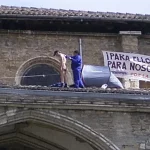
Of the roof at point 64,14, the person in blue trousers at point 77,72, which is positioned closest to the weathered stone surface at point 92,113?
the person in blue trousers at point 77,72

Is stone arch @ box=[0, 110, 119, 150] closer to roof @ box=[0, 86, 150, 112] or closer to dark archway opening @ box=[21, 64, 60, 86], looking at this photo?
roof @ box=[0, 86, 150, 112]

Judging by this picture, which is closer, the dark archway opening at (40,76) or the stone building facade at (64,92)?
the stone building facade at (64,92)

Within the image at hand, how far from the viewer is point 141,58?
18578mm

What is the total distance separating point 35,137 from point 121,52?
14.1 feet

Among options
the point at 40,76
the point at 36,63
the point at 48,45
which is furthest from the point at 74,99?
the point at 48,45

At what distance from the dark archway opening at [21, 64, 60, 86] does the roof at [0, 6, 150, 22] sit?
161 cm

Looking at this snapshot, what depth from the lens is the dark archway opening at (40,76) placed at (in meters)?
18.5

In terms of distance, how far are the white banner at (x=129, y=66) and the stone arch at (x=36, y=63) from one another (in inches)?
56.8

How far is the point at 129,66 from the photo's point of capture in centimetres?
1820

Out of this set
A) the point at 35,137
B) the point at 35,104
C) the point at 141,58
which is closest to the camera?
the point at 35,104

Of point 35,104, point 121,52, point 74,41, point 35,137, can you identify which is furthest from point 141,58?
point 35,104

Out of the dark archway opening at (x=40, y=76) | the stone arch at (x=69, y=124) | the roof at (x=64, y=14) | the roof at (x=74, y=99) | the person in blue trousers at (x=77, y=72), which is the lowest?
the stone arch at (x=69, y=124)

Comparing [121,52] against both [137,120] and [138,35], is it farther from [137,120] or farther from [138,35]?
[137,120]

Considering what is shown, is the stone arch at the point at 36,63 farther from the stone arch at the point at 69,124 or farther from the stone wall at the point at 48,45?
the stone arch at the point at 69,124
